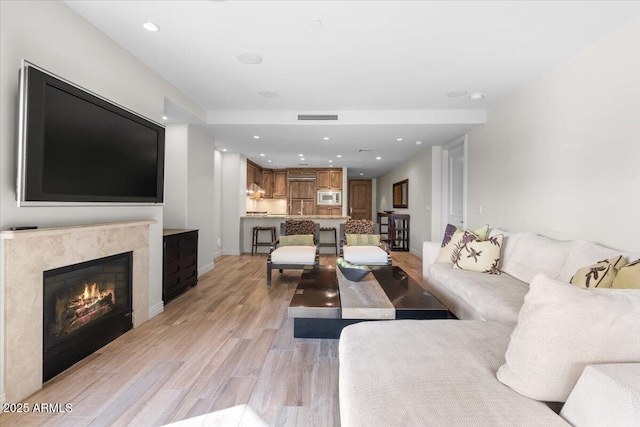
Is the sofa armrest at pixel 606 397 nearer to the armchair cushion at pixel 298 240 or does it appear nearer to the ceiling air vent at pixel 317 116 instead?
the ceiling air vent at pixel 317 116

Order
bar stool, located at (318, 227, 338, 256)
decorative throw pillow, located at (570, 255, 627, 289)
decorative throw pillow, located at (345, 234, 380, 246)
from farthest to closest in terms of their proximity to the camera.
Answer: bar stool, located at (318, 227, 338, 256) → decorative throw pillow, located at (345, 234, 380, 246) → decorative throw pillow, located at (570, 255, 627, 289)

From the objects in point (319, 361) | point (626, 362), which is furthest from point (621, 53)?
point (319, 361)

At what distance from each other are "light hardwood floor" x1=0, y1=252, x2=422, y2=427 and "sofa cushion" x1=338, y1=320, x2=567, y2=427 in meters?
0.58

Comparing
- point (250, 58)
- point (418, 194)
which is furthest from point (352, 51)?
point (418, 194)

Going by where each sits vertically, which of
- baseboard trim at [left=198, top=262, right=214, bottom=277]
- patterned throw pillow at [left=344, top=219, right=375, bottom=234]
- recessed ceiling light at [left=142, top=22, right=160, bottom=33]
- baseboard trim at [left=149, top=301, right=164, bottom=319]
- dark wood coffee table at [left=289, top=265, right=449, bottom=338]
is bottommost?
baseboard trim at [left=149, top=301, right=164, bottom=319]

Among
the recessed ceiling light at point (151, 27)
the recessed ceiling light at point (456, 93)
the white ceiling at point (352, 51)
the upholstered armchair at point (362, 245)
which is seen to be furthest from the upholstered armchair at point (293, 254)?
the recessed ceiling light at point (151, 27)

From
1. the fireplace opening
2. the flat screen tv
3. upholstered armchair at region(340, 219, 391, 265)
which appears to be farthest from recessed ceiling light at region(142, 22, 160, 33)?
upholstered armchair at region(340, 219, 391, 265)

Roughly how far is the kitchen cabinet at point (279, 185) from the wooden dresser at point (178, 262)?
5193 mm

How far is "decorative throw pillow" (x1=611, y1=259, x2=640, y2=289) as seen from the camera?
→ 1.58 meters

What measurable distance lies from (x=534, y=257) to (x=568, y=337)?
6.79ft

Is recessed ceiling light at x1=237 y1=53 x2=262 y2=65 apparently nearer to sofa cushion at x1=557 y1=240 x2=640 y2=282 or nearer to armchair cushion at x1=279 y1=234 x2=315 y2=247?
armchair cushion at x1=279 y1=234 x2=315 y2=247

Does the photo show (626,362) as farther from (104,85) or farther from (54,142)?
(104,85)

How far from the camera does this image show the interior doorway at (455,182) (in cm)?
508

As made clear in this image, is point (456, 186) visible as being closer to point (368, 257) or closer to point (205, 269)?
point (368, 257)
